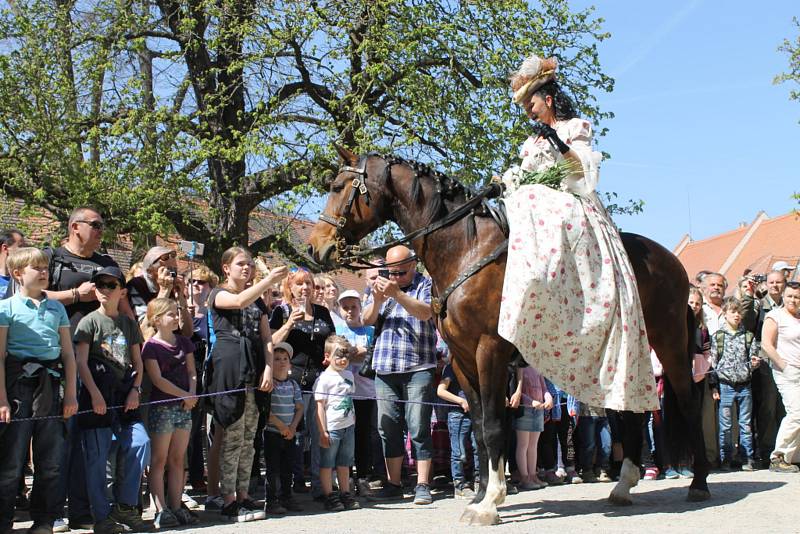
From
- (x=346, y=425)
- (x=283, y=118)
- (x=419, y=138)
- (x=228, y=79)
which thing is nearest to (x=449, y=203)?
(x=346, y=425)

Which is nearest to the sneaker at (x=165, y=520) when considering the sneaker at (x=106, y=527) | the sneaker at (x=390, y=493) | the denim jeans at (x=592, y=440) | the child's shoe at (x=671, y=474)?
the sneaker at (x=106, y=527)

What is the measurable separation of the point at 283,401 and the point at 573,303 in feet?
9.17

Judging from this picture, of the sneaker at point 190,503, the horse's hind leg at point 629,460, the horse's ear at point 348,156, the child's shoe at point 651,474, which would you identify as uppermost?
→ the horse's ear at point 348,156

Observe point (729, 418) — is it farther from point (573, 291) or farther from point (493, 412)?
point (493, 412)

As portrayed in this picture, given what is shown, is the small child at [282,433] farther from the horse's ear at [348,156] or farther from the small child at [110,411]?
the horse's ear at [348,156]

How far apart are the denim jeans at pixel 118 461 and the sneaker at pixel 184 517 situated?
0.40 metres

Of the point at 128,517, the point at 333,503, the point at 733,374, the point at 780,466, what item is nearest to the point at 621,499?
the point at 333,503

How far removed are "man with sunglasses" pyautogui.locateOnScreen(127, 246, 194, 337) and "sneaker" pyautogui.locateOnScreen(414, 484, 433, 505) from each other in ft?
8.14

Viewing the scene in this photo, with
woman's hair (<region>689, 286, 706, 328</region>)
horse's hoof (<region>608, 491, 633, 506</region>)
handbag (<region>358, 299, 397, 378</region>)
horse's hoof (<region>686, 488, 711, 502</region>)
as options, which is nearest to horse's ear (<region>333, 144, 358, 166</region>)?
handbag (<region>358, 299, 397, 378</region>)

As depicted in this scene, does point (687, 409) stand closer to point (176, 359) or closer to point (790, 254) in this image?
point (176, 359)

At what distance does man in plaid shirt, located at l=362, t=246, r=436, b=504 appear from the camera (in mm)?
7641

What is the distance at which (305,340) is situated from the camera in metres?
8.23

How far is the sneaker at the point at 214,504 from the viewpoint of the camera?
6992mm

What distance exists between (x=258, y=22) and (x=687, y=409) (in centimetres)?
1363
